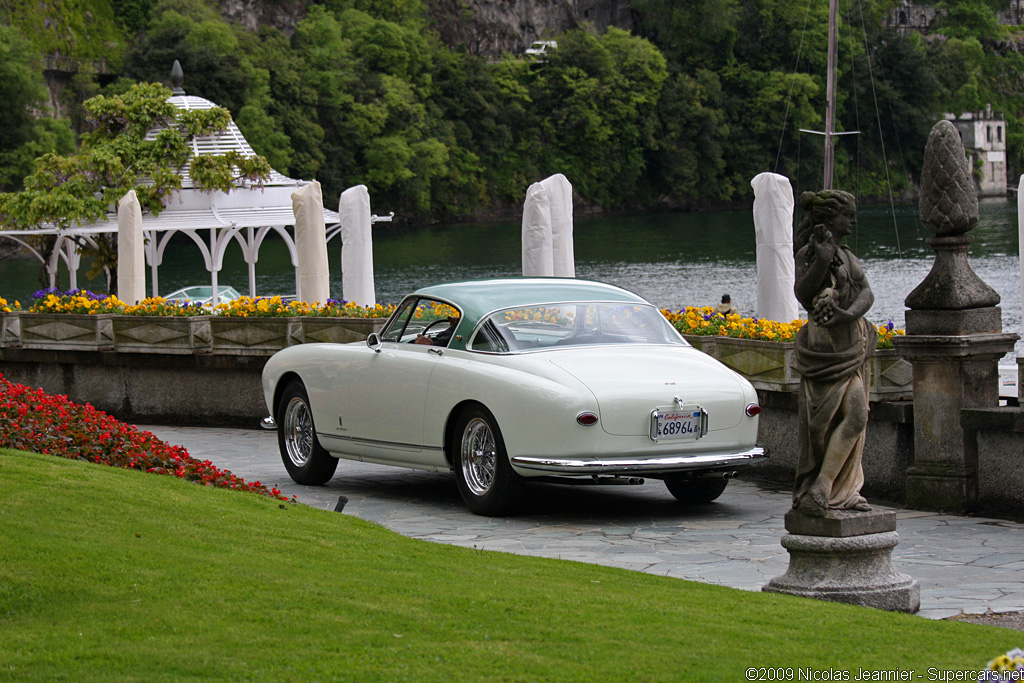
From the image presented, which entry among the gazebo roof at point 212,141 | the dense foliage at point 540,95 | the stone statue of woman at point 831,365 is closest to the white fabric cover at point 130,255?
the stone statue of woman at point 831,365

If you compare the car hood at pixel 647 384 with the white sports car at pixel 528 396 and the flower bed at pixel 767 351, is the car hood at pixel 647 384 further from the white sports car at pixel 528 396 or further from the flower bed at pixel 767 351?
the flower bed at pixel 767 351

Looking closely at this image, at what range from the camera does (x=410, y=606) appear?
5.60 m

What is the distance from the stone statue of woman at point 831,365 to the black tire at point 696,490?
149 inches

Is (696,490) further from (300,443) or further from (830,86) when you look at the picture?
(830,86)

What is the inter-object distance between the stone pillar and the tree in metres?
27.8

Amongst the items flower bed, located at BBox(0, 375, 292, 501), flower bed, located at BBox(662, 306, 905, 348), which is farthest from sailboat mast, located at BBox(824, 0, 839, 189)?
flower bed, located at BBox(0, 375, 292, 501)

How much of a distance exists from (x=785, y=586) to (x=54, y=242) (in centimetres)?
3431

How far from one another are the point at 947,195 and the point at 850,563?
424cm

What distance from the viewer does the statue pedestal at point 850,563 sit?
6.34m

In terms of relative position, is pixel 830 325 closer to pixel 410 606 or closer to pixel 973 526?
pixel 410 606

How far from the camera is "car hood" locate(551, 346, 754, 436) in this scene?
30.0 ft

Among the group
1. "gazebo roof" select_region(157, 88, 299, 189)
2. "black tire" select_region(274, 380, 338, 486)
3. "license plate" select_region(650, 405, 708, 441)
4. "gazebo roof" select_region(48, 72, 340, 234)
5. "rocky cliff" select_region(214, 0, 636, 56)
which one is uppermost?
"rocky cliff" select_region(214, 0, 636, 56)

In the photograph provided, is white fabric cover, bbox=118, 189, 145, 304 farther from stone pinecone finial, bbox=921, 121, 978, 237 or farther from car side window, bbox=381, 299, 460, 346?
stone pinecone finial, bbox=921, 121, 978, 237

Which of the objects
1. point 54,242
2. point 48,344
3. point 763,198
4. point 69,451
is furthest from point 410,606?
point 54,242
